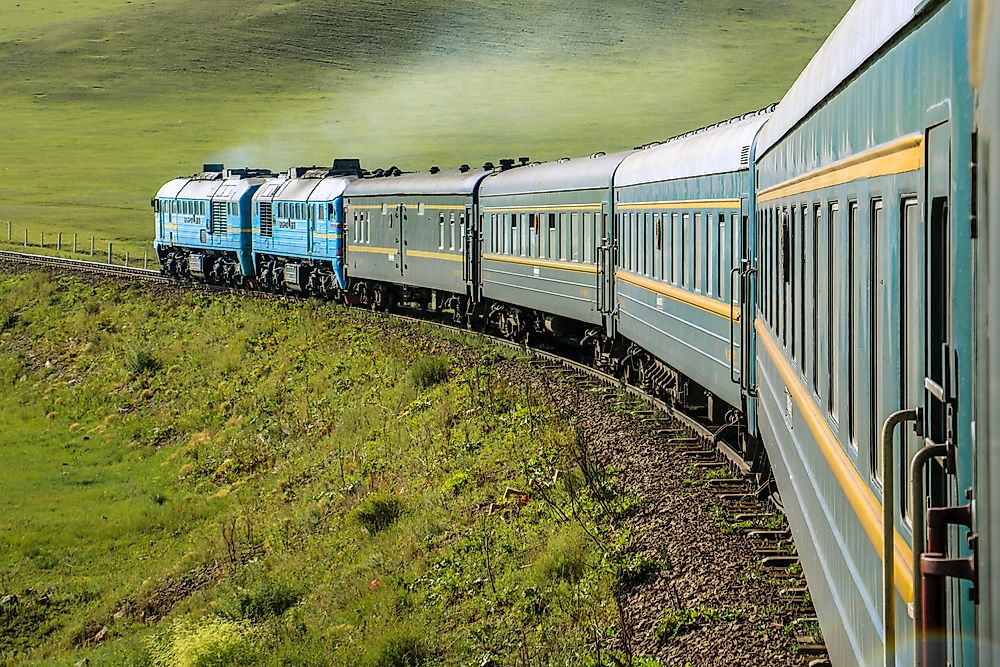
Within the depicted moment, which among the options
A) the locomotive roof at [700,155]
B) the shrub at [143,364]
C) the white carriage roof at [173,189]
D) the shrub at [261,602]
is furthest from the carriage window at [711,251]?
the white carriage roof at [173,189]

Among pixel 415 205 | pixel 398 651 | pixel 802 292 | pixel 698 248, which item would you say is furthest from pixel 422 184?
pixel 802 292

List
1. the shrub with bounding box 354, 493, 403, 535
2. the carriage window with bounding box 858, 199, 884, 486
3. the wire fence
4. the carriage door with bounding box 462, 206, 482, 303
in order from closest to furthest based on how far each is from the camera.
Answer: the carriage window with bounding box 858, 199, 884, 486 < the shrub with bounding box 354, 493, 403, 535 < the carriage door with bounding box 462, 206, 482, 303 < the wire fence

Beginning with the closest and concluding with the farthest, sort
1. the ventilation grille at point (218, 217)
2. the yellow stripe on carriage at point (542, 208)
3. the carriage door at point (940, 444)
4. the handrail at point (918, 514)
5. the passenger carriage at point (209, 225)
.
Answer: the carriage door at point (940, 444) < the handrail at point (918, 514) < the yellow stripe on carriage at point (542, 208) < the passenger carriage at point (209, 225) < the ventilation grille at point (218, 217)

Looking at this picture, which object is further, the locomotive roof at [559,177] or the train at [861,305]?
the locomotive roof at [559,177]

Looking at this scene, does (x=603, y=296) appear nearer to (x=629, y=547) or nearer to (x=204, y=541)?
(x=204, y=541)

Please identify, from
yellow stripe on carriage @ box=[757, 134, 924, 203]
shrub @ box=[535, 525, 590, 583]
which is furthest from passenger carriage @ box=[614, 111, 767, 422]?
yellow stripe on carriage @ box=[757, 134, 924, 203]

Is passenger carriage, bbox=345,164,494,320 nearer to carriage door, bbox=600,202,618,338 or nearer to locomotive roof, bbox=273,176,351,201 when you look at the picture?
locomotive roof, bbox=273,176,351,201

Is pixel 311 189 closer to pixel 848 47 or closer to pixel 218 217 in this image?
pixel 218 217

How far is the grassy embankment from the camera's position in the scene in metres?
12.7

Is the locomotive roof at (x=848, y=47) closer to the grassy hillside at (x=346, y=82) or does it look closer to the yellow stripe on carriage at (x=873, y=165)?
the yellow stripe on carriage at (x=873, y=165)

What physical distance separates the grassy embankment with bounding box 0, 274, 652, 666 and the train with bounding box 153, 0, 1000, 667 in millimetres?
2078

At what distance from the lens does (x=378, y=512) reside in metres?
17.6

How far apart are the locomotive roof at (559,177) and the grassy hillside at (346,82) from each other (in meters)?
56.7

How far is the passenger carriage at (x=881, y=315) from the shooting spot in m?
3.00
